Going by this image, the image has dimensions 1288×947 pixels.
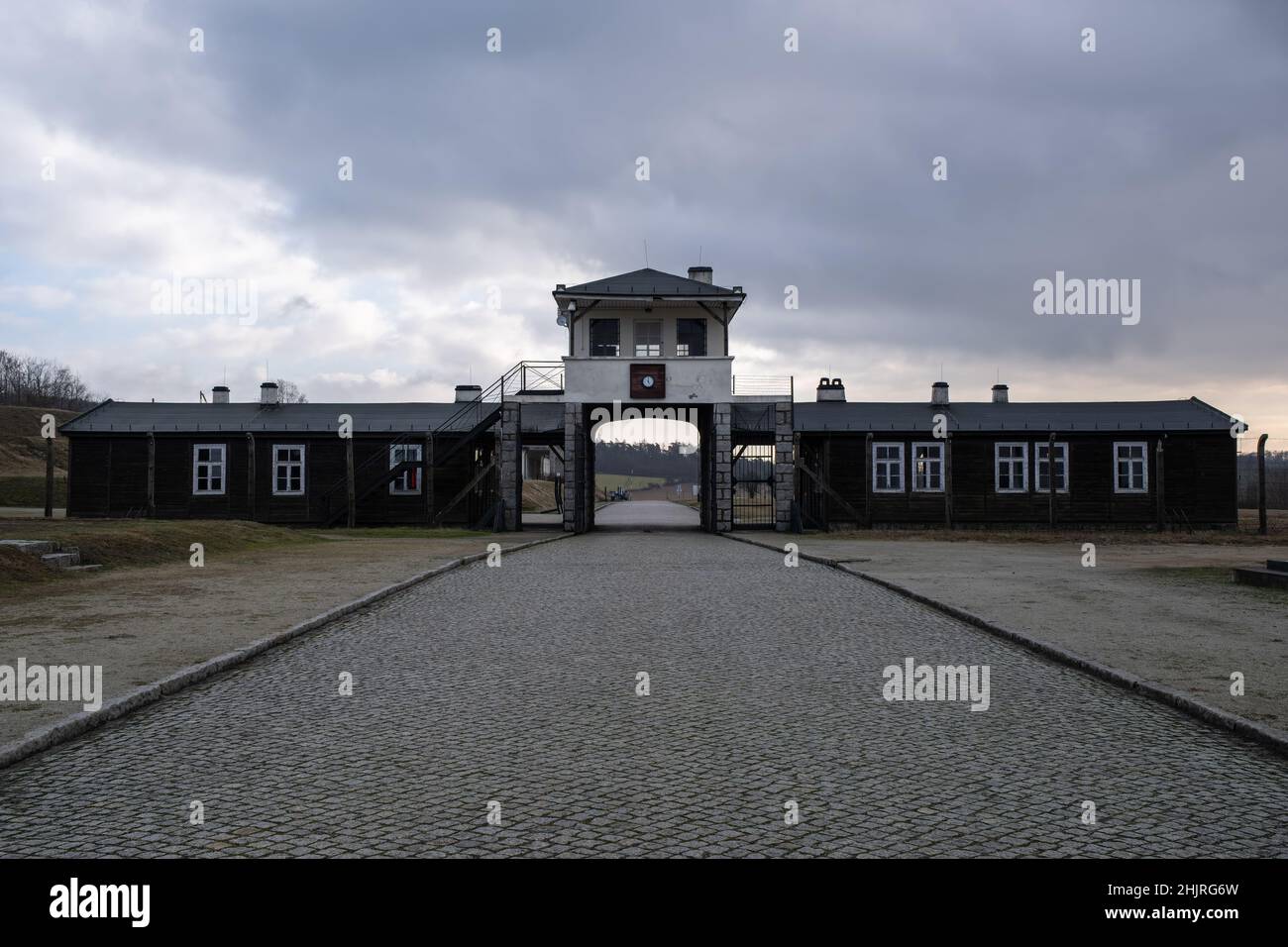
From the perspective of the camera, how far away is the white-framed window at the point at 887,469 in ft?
125

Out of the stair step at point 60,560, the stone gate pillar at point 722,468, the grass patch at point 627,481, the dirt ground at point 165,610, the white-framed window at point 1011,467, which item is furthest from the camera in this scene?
the grass patch at point 627,481

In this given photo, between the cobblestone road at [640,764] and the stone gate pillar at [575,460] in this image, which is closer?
the cobblestone road at [640,764]

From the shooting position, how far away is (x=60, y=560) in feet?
55.3

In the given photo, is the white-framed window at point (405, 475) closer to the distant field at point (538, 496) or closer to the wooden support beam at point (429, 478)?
the wooden support beam at point (429, 478)

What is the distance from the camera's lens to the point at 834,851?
4379mm

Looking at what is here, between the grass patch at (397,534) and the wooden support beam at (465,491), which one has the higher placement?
the wooden support beam at (465,491)

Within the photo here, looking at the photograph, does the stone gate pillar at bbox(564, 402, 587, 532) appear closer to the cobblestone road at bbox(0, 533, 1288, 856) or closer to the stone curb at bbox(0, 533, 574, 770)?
the stone curb at bbox(0, 533, 574, 770)

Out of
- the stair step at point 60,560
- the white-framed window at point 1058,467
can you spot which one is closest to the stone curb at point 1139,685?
the stair step at point 60,560

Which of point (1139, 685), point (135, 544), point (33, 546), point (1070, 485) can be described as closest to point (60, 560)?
point (33, 546)

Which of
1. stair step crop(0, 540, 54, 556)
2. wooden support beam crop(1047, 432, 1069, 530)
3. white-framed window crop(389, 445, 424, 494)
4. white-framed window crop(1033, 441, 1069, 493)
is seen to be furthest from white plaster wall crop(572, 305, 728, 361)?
stair step crop(0, 540, 54, 556)

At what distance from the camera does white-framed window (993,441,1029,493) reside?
3834cm

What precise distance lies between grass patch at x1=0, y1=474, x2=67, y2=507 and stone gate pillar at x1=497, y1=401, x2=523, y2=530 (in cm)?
2848

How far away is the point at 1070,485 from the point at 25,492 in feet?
169

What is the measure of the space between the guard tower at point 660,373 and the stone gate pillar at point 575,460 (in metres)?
0.03
